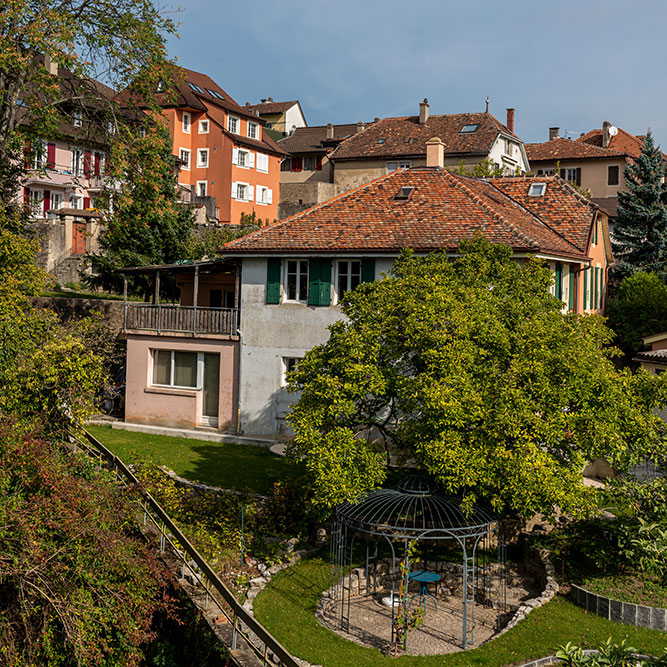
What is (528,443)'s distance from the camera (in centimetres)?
1387

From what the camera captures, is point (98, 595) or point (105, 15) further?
point (105, 15)

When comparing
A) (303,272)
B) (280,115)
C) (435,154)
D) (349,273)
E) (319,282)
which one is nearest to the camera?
(349,273)

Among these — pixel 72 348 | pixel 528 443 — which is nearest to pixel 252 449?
pixel 72 348

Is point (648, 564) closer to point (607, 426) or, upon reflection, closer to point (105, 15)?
point (607, 426)

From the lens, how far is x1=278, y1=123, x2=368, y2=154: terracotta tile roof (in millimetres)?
72188

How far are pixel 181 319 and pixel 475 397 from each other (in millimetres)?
15192

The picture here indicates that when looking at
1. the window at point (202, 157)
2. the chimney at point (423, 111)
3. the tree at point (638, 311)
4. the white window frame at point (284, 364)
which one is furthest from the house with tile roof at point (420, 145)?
the white window frame at point (284, 364)

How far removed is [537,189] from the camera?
2988 centimetres

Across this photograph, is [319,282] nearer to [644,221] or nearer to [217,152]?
[644,221]

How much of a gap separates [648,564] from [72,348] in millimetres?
12258

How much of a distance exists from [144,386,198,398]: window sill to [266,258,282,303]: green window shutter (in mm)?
4272

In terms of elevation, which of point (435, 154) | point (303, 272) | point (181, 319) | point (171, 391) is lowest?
point (171, 391)

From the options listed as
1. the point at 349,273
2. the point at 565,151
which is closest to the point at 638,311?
the point at 349,273

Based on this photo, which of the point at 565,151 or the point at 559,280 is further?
the point at 565,151
